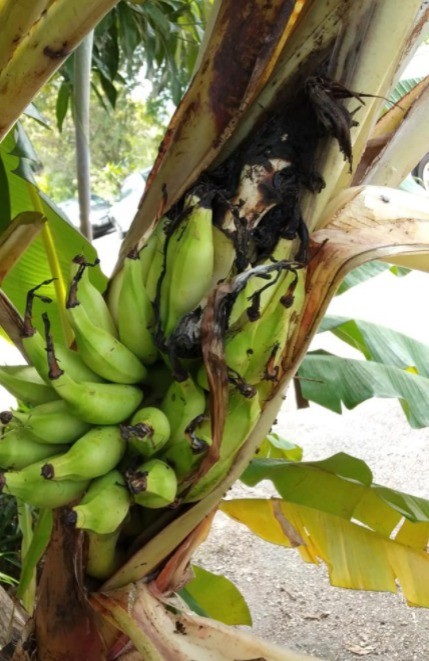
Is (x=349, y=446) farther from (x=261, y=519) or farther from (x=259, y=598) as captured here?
(x=261, y=519)

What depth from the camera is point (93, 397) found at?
44 centimetres

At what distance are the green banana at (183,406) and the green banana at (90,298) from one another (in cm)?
7

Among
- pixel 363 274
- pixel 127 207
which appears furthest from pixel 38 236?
pixel 127 207


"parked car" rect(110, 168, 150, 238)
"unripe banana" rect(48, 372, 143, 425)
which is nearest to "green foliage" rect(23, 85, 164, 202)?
"parked car" rect(110, 168, 150, 238)

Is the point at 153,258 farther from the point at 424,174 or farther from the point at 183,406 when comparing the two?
the point at 424,174

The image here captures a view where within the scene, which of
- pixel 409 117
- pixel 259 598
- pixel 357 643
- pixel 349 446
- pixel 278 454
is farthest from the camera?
pixel 349 446

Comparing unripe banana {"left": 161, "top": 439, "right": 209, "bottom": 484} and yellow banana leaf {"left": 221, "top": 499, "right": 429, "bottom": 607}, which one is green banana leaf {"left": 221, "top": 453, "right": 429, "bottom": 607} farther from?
unripe banana {"left": 161, "top": 439, "right": 209, "bottom": 484}

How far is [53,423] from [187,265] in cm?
14

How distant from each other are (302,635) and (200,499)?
4.66ft

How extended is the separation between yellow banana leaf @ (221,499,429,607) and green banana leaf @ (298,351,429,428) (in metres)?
0.14

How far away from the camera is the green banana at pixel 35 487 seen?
423mm

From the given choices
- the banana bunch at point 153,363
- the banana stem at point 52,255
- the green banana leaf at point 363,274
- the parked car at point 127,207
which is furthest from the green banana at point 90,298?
the parked car at point 127,207

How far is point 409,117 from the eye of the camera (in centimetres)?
60

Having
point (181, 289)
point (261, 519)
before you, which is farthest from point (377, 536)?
point (181, 289)
